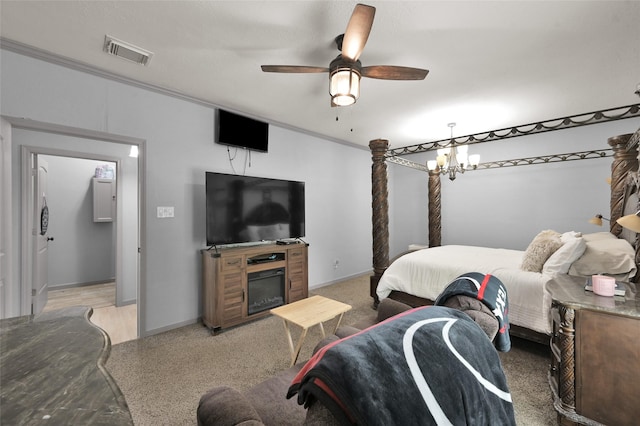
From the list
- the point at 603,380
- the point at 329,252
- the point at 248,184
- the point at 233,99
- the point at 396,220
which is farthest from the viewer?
the point at 396,220

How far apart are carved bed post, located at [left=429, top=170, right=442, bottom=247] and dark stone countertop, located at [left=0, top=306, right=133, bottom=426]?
4.73 m

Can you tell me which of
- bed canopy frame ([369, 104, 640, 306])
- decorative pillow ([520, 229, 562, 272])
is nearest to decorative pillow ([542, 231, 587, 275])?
decorative pillow ([520, 229, 562, 272])

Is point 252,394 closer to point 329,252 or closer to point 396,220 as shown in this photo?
point 329,252

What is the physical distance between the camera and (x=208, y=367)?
2.28 metres

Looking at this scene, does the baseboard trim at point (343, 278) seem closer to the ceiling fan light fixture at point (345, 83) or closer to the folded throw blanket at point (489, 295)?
the ceiling fan light fixture at point (345, 83)

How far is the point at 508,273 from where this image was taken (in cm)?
253

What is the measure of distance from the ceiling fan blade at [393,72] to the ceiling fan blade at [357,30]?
195 mm

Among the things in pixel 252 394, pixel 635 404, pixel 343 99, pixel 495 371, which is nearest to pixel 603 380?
pixel 635 404

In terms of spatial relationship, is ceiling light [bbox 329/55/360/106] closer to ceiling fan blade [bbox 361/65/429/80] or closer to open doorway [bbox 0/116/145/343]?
ceiling fan blade [bbox 361/65/429/80]

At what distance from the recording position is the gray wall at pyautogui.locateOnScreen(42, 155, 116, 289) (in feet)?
15.1

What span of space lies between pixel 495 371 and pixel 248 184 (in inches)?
120

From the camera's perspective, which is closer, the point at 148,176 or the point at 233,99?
the point at 148,176

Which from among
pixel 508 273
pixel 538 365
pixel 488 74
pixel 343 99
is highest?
pixel 488 74

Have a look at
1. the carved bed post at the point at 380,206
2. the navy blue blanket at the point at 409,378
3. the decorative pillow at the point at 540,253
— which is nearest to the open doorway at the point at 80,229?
the carved bed post at the point at 380,206
